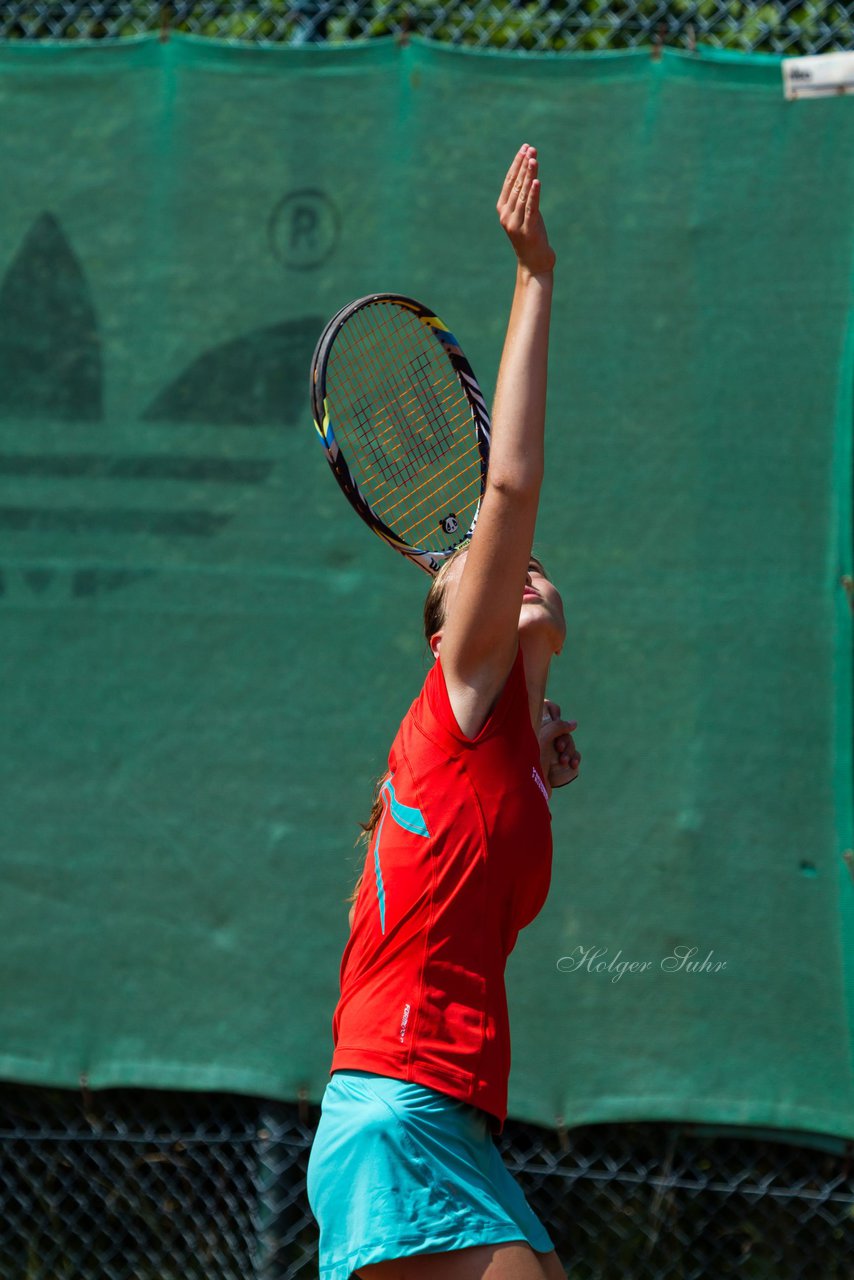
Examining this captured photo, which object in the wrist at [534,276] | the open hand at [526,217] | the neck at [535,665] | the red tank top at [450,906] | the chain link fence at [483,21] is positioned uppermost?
the chain link fence at [483,21]

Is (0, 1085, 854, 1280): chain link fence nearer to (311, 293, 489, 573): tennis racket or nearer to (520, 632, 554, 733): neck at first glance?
(311, 293, 489, 573): tennis racket

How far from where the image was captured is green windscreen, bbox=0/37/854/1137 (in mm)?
3295

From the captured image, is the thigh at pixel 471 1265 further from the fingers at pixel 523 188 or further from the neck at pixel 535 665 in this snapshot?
the fingers at pixel 523 188

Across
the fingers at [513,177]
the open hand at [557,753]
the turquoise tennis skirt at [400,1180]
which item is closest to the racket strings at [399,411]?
the open hand at [557,753]

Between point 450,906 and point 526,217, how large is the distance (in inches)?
34.3

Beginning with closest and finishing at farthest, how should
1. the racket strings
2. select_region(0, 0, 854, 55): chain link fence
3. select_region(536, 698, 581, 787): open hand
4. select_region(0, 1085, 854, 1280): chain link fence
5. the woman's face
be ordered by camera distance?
the woman's face, select_region(536, 698, 581, 787): open hand, the racket strings, select_region(0, 1085, 854, 1280): chain link fence, select_region(0, 0, 854, 55): chain link fence

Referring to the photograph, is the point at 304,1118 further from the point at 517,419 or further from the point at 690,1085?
the point at 517,419

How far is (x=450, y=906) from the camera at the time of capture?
179 cm

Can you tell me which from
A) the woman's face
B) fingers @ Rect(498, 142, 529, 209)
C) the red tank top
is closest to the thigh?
the red tank top

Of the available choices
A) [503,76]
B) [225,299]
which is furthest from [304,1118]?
[503,76]

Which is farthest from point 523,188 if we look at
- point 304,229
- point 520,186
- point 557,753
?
point 304,229

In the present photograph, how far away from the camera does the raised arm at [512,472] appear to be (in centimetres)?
172

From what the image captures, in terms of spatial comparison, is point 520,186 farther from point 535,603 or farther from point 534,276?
point 535,603

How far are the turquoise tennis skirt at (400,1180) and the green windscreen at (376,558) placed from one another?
1558mm
